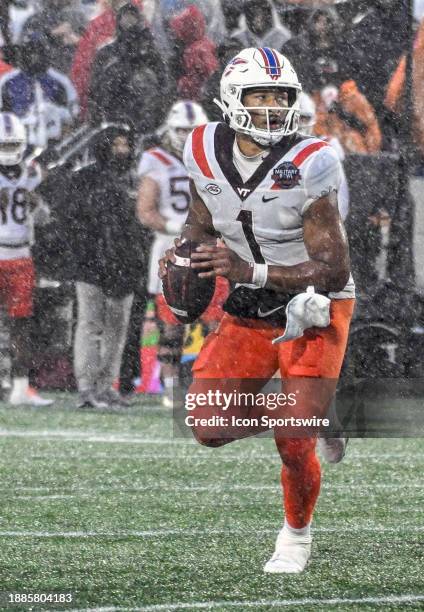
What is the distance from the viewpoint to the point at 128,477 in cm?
665

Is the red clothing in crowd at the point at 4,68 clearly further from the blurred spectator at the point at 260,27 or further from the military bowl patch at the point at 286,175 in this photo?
the military bowl patch at the point at 286,175

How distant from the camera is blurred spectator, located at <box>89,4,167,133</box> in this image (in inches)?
359

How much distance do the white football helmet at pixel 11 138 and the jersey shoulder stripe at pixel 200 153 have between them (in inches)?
169

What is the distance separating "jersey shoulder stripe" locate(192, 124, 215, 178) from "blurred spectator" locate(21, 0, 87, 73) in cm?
480

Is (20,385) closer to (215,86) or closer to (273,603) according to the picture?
(215,86)

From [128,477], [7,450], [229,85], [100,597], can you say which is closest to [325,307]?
[229,85]

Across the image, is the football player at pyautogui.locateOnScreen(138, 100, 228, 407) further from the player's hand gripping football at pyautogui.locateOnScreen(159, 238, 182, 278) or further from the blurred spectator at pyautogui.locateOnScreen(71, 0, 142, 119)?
the player's hand gripping football at pyautogui.locateOnScreen(159, 238, 182, 278)

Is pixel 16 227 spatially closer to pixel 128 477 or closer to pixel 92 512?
pixel 128 477

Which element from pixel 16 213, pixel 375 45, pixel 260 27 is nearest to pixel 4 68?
pixel 16 213

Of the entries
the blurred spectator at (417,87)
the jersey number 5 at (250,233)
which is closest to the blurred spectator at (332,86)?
the blurred spectator at (417,87)

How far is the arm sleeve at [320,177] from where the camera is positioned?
452 cm

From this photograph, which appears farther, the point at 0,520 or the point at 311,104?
the point at 311,104

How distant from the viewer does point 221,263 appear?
4488 millimetres

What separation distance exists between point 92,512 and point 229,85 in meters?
1.77
